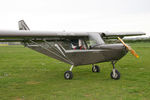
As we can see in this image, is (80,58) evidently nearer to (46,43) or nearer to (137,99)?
(46,43)

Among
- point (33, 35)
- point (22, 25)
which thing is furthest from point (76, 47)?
point (22, 25)

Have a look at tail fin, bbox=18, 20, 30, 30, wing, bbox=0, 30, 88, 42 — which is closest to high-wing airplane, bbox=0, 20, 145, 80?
wing, bbox=0, 30, 88, 42

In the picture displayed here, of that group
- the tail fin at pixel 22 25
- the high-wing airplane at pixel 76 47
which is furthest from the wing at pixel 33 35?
the tail fin at pixel 22 25

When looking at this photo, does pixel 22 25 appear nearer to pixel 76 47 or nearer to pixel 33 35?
pixel 33 35

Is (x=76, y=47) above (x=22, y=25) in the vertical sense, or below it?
below

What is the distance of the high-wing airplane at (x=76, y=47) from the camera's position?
8320 mm

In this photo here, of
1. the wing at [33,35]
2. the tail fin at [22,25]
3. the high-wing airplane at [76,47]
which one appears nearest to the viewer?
the wing at [33,35]

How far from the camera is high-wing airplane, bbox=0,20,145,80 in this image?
8.32 meters

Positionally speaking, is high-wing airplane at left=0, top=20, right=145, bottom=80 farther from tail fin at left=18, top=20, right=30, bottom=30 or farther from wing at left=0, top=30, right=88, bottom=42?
tail fin at left=18, top=20, right=30, bottom=30

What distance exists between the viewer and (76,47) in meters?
9.83

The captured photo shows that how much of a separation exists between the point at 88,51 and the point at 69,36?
1283 mm

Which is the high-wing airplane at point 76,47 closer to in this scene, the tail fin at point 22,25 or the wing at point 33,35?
the wing at point 33,35

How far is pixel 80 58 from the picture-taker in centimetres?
947

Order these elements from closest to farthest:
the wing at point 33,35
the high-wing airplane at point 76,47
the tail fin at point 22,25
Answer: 1. the wing at point 33,35
2. the high-wing airplane at point 76,47
3. the tail fin at point 22,25
